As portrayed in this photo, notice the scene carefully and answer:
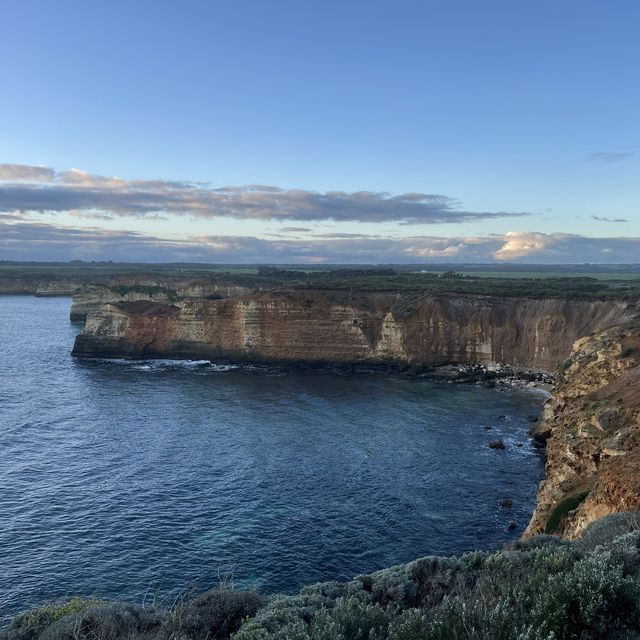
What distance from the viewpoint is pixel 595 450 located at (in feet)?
89.5

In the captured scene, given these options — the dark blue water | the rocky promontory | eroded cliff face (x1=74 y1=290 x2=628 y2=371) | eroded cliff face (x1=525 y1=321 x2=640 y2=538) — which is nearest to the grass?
eroded cliff face (x1=525 y1=321 x2=640 y2=538)

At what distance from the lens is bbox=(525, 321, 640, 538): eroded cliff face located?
811 inches

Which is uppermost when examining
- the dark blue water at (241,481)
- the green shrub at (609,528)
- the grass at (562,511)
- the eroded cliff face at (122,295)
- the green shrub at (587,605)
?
the eroded cliff face at (122,295)

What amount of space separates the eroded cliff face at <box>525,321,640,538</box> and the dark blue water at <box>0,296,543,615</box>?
433 centimetres

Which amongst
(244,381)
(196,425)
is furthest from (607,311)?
(196,425)

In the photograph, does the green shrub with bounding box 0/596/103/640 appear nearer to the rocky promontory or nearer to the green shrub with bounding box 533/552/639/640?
the green shrub with bounding box 533/552/639/640

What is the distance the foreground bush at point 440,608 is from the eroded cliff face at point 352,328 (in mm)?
62608

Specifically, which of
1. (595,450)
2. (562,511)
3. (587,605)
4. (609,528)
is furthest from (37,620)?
(595,450)

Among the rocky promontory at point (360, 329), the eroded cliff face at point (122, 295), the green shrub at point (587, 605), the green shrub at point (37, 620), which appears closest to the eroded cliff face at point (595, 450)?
the green shrub at point (587, 605)

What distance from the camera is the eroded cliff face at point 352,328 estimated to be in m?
76.6

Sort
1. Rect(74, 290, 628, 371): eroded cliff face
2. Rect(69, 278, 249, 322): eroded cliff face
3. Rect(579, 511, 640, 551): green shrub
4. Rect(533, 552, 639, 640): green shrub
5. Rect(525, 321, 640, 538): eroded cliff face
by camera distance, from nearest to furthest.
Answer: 1. Rect(533, 552, 639, 640): green shrub
2. Rect(579, 511, 640, 551): green shrub
3. Rect(525, 321, 640, 538): eroded cliff face
4. Rect(74, 290, 628, 371): eroded cliff face
5. Rect(69, 278, 249, 322): eroded cliff face

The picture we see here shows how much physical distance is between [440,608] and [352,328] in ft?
231

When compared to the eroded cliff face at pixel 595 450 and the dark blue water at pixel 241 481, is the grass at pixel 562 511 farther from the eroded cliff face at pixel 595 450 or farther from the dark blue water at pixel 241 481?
the dark blue water at pixel 241 481

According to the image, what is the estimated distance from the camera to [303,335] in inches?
3179
